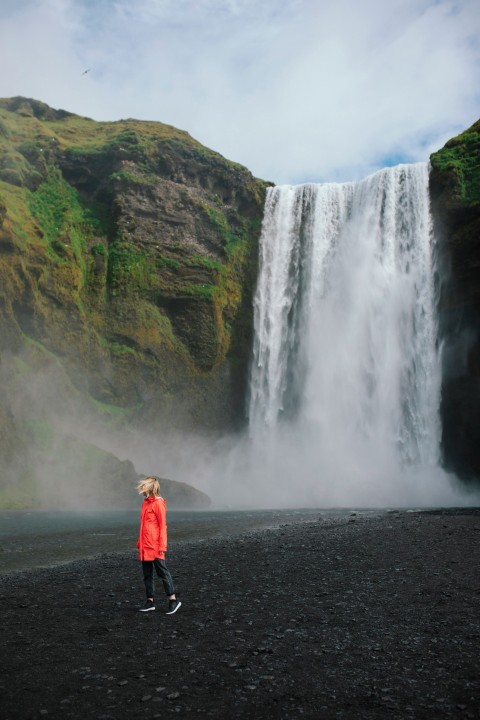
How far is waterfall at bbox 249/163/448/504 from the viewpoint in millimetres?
38531

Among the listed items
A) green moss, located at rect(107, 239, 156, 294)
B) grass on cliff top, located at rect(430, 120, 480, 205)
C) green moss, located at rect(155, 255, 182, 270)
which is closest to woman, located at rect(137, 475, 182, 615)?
grass on cliff top, located at rect(430, 120, 480, 205)

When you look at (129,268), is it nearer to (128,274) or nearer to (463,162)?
(128,274)

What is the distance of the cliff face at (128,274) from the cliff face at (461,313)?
1495 cm

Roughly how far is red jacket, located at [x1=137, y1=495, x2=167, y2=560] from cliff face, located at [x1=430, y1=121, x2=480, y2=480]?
107 ft

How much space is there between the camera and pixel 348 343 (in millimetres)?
42219

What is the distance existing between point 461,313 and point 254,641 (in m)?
35.5

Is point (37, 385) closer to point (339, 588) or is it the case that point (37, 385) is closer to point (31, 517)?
point (31, 517)

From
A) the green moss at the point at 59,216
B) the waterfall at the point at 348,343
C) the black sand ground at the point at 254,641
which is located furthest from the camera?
the green moss at the point at 59,216

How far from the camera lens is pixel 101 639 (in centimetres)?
717

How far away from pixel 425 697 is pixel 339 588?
14.7 feet

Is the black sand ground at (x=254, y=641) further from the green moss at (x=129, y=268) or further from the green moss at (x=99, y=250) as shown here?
the green moss at (x=99, y=250)

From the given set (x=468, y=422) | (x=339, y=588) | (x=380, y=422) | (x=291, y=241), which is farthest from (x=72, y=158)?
(x=339, y=588)

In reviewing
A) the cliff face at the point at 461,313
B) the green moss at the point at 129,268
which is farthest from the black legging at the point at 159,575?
the green moss at the point at 129,268

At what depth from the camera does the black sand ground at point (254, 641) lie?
5.31m
